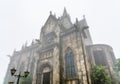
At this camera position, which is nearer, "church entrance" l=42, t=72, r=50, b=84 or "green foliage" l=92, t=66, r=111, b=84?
"green foliage" l=92, t=66, r=111, b=84

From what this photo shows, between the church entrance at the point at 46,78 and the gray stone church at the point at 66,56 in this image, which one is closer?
the gray stone church at the point at 66,56

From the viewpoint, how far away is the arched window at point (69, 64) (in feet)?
42.5

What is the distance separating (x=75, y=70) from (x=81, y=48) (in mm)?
2792

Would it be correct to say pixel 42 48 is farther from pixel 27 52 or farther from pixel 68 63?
pixel 27 52

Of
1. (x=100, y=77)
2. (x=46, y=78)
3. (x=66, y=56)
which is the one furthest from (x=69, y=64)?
(x=100, y=77)

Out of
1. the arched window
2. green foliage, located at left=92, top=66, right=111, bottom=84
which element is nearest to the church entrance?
the arched window

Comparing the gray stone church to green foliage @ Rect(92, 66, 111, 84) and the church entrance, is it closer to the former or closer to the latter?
the church entrance

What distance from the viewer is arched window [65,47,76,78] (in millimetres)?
12954

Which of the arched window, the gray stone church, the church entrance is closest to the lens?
the gray stone church

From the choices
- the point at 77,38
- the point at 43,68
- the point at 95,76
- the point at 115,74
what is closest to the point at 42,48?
the point at 43,68

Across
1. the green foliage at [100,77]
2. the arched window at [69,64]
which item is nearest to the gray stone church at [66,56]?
the arched window at [69,64]

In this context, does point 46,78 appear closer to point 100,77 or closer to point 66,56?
point 66,56

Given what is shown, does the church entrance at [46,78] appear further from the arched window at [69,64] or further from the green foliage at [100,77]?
the green foliage at [100,77]

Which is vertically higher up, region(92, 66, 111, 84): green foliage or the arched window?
the arched window
